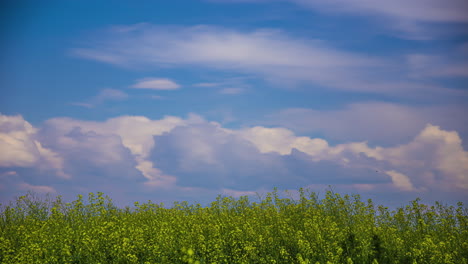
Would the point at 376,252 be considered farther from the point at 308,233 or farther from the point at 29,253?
the point at 29,253

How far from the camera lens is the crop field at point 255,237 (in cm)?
945

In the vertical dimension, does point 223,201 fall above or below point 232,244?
above

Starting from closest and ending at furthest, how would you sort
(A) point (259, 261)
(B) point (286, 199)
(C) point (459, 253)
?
(A) point (259, 261) → (C) point (459, 253) → (B) point (286, 199)

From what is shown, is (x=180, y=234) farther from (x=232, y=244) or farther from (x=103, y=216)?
(x=103, y=216)

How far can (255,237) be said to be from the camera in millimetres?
10617

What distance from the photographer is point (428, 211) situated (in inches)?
544

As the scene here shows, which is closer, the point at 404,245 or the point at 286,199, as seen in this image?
the point at 404,245

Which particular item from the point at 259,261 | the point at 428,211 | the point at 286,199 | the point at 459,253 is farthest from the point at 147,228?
the point at 428,211

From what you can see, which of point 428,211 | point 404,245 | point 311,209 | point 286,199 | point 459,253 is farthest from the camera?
point 286,199

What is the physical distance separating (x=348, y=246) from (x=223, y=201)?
297 inches

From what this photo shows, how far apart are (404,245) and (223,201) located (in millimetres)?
8067

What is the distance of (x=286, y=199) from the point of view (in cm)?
1659

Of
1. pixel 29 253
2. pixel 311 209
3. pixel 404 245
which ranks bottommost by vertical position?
pixel 29 253

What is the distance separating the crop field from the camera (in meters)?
9.45
